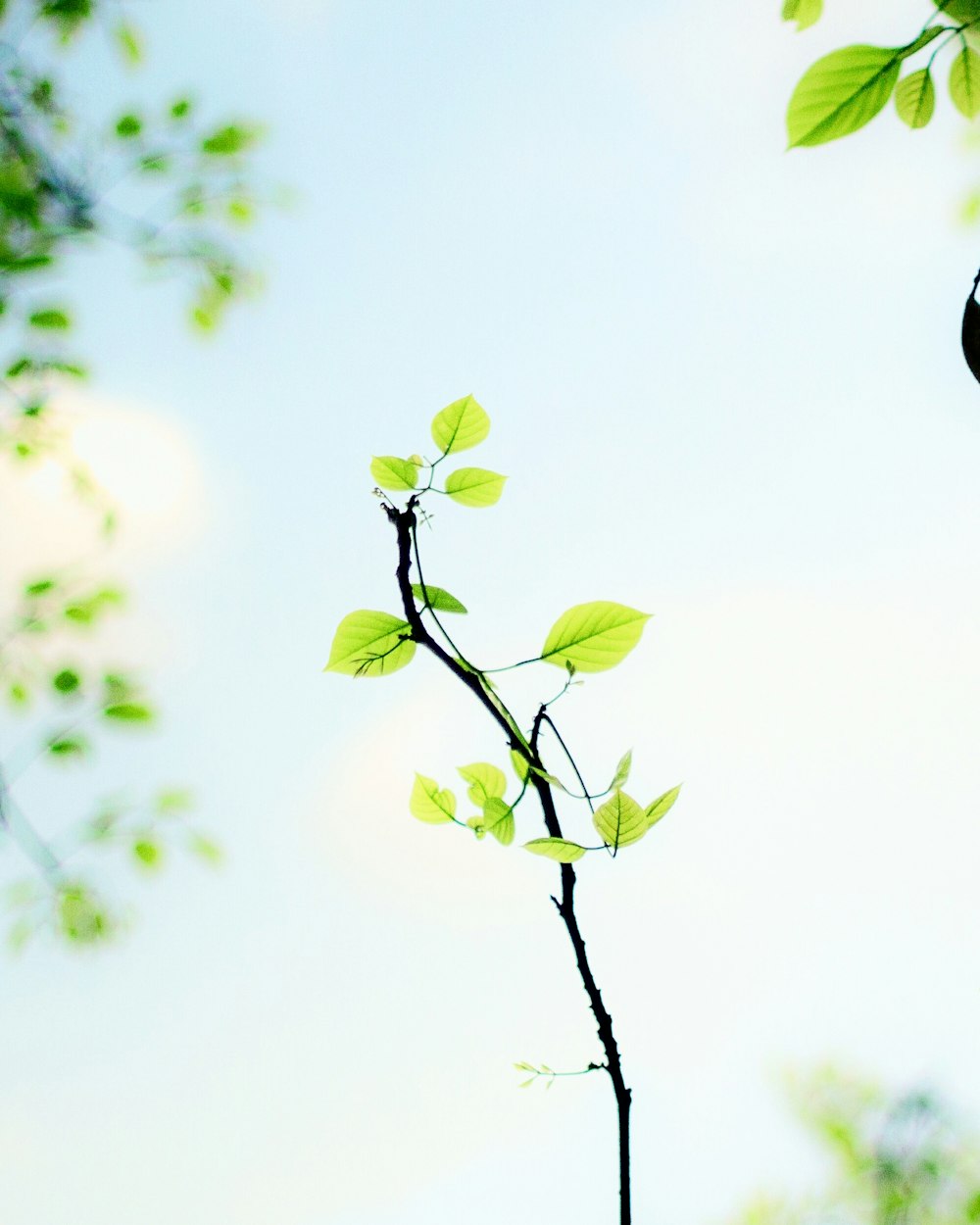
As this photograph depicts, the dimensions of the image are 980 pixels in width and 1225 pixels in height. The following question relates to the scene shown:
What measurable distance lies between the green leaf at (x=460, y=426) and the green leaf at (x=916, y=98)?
0.67ft

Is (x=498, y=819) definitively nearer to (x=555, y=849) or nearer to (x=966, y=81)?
(x=555, y=849)

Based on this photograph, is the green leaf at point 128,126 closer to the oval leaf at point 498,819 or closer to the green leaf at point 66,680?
the green leaf at point 66,680

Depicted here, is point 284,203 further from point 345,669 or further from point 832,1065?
point 832,1065

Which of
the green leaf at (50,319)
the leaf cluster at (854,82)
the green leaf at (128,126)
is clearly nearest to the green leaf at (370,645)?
the leaf cluster at (854,82)

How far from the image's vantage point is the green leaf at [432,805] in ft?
1.36

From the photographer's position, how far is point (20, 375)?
5.70 feet

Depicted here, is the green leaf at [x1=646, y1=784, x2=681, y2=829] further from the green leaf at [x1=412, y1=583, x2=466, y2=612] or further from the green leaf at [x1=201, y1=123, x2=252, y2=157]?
the green leaf at [x1=201, y1=123, x2=252, y2=157]

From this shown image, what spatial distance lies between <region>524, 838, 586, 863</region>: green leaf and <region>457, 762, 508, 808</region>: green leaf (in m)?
0.10

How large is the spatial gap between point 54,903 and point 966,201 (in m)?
1.82

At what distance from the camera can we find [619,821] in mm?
346

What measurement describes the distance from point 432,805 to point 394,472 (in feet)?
0.54

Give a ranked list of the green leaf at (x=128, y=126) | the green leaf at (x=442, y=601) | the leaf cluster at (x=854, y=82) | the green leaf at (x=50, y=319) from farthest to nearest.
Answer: the green leaf at (x=128, y=126) < the green leaf at (x=50, y=319) < the green leaf at (x=442, y=601) < the leaf cluster at (x=854, y=82)

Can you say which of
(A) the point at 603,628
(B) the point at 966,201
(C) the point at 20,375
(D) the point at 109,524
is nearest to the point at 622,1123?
(A) the point at 603,628

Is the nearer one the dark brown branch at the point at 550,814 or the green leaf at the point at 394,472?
the dark brown branch at the point at 550,814
